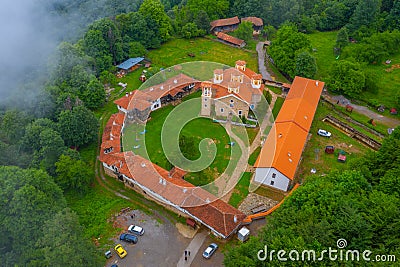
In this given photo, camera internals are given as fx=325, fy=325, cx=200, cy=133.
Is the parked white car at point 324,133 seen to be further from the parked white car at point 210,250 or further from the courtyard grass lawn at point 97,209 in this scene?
the courtyard grass lawn at point 97,209

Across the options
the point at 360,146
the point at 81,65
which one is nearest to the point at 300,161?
the point at 360,146

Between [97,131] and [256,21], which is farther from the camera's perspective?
[256,21]

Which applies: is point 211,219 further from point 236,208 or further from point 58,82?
point 58,82

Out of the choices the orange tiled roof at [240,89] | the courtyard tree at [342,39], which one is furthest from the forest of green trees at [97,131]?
the orange tiled roof at [240,89]

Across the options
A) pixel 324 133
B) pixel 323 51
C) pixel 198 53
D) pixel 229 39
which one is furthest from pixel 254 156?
pixel 229 39

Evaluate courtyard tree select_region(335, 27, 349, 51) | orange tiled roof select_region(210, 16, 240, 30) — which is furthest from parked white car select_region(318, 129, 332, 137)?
orange tiled roof select_region(210, 16, 240, 30)

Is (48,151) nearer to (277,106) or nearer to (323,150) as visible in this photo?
(277,106)
